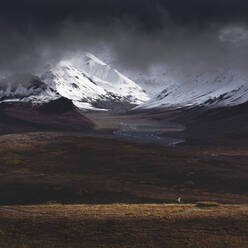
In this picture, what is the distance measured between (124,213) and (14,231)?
10.0 m

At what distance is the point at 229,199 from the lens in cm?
5184

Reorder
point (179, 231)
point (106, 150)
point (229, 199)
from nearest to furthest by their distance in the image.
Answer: point (179, 231) → point (229, 199) → point (106, 150)

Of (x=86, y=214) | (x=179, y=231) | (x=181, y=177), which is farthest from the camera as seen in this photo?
(x=181, y=177)

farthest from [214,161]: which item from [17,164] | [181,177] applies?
[17,164]

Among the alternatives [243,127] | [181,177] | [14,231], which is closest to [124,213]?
[14,231]

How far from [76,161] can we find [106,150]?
1530 cm

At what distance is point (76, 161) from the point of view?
292 ft

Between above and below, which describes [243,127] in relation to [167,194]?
above

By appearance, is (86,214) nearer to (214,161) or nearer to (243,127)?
(214,161)

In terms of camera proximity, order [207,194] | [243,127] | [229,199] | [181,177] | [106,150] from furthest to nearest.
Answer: [243,127] < [106,150] < [181,177] < [207,194] < [229,199]

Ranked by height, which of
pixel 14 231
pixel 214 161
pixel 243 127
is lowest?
pixel 14 231

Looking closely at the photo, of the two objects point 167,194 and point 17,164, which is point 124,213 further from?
point 17,164

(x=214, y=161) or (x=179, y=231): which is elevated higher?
(x=214, y=161)

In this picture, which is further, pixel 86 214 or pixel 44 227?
pixel 86 214
